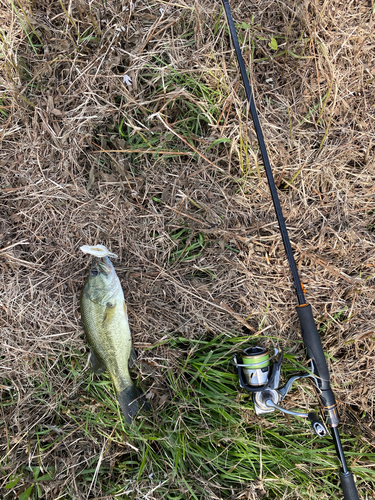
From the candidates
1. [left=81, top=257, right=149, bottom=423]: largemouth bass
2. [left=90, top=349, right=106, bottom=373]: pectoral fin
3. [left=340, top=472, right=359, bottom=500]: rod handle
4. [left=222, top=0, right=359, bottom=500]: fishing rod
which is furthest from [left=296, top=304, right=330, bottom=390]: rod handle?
[left=90, top=349, right=106, bottom=373]: pectoral fin

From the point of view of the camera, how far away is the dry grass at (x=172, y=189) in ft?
8.18

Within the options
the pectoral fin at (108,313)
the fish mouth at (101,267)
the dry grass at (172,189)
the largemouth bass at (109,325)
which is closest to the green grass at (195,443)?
the dry grass at (172,189)

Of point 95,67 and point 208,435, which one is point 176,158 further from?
point 208,435

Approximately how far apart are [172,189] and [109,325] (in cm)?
115

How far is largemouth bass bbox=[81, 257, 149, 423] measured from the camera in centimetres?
232

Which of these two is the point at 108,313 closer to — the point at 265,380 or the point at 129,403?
the point at 129,403

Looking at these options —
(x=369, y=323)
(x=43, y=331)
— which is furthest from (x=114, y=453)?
(x=369, y=323)

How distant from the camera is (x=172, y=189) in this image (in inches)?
101

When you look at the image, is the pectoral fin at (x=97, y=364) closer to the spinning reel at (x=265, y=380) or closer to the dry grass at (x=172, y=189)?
the dry grass at (x=172, y=189)

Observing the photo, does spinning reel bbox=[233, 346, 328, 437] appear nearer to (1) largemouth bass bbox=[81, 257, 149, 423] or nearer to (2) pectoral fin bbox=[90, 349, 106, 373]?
(1) largemouth bass bbox=[81, 257, 149, 423]

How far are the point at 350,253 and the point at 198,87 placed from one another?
1776 millimetres

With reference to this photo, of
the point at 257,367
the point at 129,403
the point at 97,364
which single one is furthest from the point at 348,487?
the point at 97,364

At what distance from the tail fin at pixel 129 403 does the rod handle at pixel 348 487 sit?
4.65 feet

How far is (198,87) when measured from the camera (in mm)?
2557
